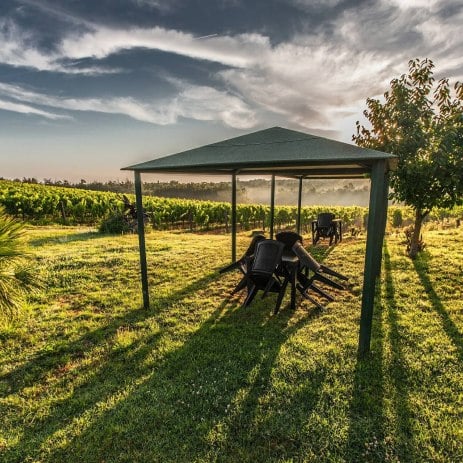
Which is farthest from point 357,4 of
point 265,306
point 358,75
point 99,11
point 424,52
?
point 265,306

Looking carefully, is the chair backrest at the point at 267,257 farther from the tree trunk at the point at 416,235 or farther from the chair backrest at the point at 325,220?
the chair backrest at the point at 325,220

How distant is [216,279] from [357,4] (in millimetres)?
6926

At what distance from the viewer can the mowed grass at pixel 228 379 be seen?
2.54 m

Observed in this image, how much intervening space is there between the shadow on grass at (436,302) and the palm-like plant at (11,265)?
20.1 feet

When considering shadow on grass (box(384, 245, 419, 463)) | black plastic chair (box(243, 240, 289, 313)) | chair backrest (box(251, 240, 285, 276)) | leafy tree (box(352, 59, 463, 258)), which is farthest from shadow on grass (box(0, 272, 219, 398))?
leafy tree (box(352, 59, 463, 258))

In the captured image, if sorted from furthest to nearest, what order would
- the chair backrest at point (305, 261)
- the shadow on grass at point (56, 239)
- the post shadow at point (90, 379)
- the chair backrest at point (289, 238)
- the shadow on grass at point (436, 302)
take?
the shadow on grass at point (56, 239) → the chair backrest at point (289, 238) → the chair backrest at point (305, 261) → the shadow on grass at point (436, 302) → the post shadow at point (90, 379)

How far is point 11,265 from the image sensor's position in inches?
155

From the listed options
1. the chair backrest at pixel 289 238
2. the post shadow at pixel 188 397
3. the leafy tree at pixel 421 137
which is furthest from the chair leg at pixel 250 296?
the leafy tree at pixel 421 137

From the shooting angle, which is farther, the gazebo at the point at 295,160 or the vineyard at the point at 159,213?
the vineyard at the point at 159,213

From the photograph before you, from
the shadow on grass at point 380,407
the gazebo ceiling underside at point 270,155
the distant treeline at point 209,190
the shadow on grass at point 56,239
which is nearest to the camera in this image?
the shadow on grass at point 380,407

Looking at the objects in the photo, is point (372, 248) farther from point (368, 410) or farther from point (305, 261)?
point (305, 261)

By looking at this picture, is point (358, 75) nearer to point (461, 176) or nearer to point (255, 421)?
point (461, 176)

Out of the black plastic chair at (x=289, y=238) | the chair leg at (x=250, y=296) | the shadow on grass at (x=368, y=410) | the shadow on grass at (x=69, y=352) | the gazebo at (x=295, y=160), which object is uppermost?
the gazebo at (x=295, y=160)

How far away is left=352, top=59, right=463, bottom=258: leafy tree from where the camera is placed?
666 centimetres
